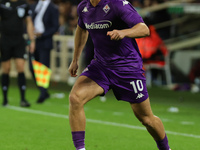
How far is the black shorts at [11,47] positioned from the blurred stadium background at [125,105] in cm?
109

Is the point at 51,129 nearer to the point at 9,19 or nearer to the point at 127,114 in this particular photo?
the point at 127,114

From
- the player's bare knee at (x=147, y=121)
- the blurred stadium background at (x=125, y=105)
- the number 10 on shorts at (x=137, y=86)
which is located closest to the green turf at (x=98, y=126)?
the blurred stadium background at (x=125, y=105)

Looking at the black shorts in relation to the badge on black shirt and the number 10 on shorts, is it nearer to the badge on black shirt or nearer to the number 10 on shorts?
the badge on black shirt

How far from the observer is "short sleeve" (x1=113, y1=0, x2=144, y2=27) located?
5801 millimetres

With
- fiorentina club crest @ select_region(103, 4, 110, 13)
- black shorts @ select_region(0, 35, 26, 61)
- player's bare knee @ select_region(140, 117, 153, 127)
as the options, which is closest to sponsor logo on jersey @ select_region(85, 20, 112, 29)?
fiorentina club crest @ select_region(103, 4, 110, 13)

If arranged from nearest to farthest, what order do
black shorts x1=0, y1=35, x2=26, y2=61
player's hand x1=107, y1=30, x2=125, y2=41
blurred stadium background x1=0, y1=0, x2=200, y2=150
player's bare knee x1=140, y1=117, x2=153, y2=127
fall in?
player's hand x1=107, y1=30, x2=125, y2=41, player's bare knee x1=140, y1=117, x2=153, y2=127, blurred stadium background x1=0, y1=0, x2=200, y2=150, black shorts x1=0, y1=35, x2=26, y2=61

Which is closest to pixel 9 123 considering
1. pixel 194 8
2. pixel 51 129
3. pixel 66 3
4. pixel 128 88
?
pixel 51 129

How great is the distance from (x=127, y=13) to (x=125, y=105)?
7254 mm

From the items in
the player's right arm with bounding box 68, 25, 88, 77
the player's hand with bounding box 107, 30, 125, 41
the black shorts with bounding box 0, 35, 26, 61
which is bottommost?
the black shorts with bounding box 0, 35, 26, 61

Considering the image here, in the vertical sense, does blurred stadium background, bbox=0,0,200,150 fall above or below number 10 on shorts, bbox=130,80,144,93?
below

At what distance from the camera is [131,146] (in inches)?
297

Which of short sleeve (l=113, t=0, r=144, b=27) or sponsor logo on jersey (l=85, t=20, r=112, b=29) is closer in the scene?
short sleeve (l=113, t=0, r=144, b=27)

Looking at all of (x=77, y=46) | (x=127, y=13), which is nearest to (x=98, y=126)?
(x=77, y=46)

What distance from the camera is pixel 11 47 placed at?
11.7 metres
